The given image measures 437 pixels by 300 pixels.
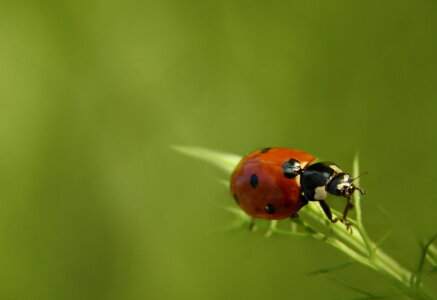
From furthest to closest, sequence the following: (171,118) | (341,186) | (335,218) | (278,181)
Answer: (171,118) → (278,181) → (341,186) → (335,218)

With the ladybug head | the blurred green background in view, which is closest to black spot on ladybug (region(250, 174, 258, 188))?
the ladybug head

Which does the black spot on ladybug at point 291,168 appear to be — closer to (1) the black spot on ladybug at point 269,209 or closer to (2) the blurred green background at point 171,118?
(1) the black spot on ladybug at point 269,209

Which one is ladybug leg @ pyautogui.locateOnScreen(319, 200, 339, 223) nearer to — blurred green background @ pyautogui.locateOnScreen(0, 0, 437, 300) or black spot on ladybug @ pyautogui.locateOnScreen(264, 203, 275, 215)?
black spot on ladybug @ pyautogui.locateOnScreen(264, 203, 275, 215)

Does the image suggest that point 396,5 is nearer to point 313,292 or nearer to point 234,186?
point 313,292

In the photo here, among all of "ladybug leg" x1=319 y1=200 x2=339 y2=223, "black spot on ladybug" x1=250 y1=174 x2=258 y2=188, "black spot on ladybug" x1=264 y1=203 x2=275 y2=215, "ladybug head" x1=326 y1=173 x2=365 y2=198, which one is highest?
"ladybug leg" x1=319 y1=200 x2=339 y2=223

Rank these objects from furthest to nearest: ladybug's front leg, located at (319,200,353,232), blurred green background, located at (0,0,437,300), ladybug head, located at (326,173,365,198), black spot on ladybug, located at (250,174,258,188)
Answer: blurred green background, located at (0,0,437,300), black spot on ladybug, located at (250,174,258,188), ladybug head, located at (326,173,365,198), ladybug's front leg, located at (319,200,353,232)

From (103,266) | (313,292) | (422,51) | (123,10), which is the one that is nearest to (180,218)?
(103,266)

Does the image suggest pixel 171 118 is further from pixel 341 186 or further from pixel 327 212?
pixel 327 212

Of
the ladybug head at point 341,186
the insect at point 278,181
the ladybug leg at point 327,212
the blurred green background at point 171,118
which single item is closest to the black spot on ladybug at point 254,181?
the insect at point 278,181

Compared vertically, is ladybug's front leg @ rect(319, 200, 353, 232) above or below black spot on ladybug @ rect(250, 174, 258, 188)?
above

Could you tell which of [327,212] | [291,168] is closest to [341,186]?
[291,168]
